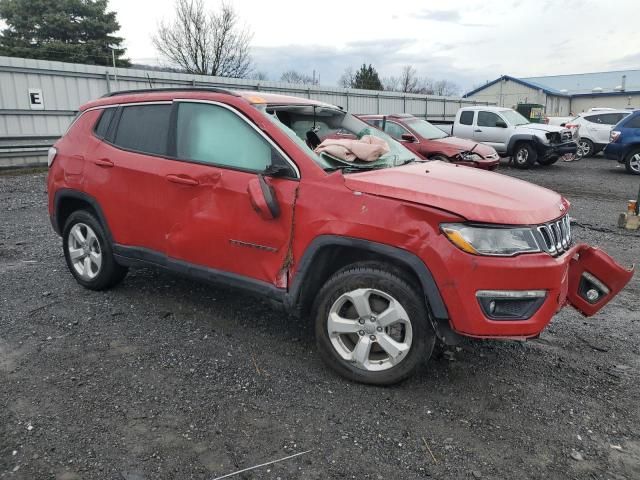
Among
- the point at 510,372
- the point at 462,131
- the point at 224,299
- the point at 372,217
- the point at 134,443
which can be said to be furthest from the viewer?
the point at 462,131

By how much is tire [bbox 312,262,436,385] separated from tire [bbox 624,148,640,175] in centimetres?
1389

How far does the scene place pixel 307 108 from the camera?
407 centimetres

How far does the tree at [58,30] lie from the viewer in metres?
30.9

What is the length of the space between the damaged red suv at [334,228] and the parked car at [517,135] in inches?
495

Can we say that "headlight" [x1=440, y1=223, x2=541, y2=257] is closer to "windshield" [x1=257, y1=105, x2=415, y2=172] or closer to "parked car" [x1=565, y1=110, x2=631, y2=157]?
"windshield" [x1=257, y1=105, x2=415, y2=172]

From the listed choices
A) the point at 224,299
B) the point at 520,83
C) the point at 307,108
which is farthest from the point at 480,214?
the point at 520,83

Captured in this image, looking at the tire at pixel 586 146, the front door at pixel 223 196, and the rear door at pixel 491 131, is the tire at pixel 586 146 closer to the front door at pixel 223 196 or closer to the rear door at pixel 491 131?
the rear door at pixel 491 131

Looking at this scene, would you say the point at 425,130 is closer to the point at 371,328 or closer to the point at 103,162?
the point at 103,162

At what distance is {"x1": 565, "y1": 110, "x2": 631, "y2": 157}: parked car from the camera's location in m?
17.6

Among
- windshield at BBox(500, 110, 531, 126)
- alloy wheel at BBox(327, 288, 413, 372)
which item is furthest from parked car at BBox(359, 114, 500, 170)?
alloy wheel at BBox(327, 288, 413, 372)

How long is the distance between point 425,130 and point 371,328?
10.4 m

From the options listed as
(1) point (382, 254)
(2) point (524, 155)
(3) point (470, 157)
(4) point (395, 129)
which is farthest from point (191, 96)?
(2) point (524, 155)

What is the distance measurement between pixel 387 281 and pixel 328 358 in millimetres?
683

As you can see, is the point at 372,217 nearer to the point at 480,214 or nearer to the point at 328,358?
the point at 480,214
